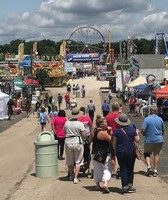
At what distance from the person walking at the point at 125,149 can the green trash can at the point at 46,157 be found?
2.62m

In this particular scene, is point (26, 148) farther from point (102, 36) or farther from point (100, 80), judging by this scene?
point (102, 36)

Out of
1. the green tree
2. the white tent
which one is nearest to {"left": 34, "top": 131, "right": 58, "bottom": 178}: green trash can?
the white tent

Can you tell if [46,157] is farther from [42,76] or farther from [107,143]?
[42,76]

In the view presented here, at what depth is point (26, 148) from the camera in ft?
59.9

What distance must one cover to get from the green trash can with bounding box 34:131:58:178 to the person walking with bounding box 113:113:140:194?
262 centimetres

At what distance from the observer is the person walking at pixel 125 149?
8.76m

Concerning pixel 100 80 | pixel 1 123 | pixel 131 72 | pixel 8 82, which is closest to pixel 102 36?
pixel 100 80

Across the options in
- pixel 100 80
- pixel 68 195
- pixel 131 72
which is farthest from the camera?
pixel 100 80

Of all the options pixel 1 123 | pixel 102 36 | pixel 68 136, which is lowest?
pixel 1 123

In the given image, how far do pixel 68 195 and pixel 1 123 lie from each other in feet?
78.0

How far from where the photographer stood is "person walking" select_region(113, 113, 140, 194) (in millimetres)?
8758

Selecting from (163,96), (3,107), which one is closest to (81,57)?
(3,107)

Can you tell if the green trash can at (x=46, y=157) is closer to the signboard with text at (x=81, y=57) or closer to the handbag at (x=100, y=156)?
the handbag at (x=100, y=156)

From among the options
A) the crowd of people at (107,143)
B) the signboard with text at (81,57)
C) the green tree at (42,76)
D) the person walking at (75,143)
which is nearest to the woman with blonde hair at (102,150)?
the crowd of people at (107,143)
